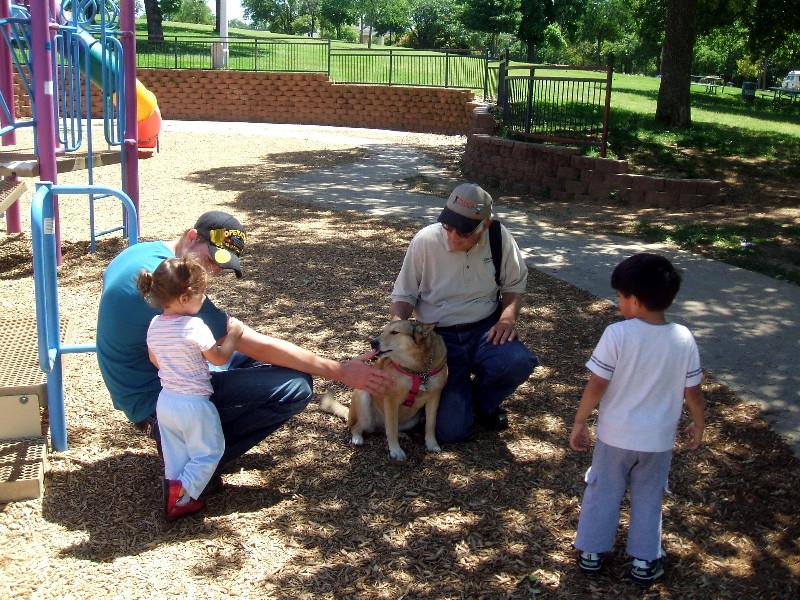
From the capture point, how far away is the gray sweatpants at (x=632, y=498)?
Result: 3.12 meters

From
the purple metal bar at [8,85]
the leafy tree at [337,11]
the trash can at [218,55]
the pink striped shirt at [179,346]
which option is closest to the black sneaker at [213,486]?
the pink striped shirt at [179,346]

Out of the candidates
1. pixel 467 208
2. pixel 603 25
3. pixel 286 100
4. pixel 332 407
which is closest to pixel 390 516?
pixel 332 407

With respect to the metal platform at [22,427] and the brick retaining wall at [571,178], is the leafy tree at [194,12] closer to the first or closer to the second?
the brick retaining wall at [571,178]

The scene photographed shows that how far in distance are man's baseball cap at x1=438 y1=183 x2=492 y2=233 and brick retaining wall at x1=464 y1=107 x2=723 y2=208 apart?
705cm

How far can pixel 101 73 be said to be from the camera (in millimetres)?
8570

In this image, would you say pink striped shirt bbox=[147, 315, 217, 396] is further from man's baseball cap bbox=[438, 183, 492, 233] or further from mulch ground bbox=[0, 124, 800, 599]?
man's baseball cap bbox=[438, 183, 492, 233]

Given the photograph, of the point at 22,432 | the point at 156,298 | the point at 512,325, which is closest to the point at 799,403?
the point at 512,325

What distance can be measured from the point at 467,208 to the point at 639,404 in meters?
1.45

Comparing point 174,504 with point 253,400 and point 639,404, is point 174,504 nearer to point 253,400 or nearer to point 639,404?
point 253,400

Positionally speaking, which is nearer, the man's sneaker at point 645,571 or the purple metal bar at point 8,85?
the man's sneaker at point 645,571

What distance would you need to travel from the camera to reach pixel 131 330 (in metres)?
3.53

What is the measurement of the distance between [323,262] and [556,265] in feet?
7.01

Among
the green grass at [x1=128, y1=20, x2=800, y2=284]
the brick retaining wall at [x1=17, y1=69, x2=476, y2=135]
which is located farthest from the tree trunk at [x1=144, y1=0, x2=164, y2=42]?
the brick retaining wall at [x1=17, y1=69, x2=476, y2=135]

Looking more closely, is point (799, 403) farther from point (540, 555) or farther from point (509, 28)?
point (509, 28)
